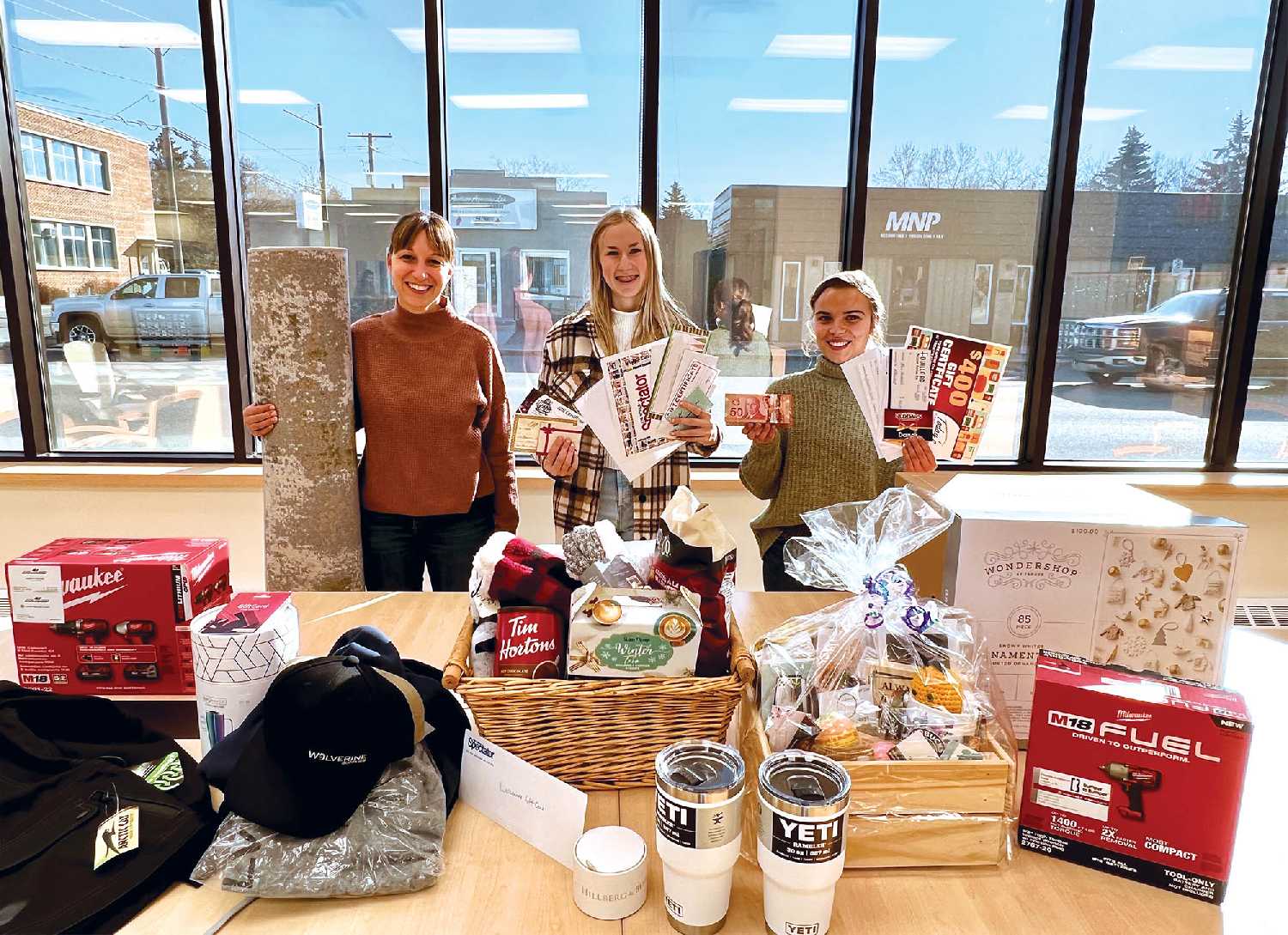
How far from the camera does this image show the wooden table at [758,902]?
74 centimetres

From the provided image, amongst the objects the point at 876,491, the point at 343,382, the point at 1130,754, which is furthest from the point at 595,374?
the point at 1130,754

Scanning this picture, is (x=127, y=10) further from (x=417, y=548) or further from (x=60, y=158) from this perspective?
(x=417, y=548)

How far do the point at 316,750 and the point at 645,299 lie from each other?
1.37 meters

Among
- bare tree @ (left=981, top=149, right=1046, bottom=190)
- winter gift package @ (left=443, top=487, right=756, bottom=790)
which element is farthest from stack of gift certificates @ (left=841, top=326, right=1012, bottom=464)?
bare tree @ (left=981, top=149, right=1046, bottom=190)

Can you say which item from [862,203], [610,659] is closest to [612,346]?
[610,659]

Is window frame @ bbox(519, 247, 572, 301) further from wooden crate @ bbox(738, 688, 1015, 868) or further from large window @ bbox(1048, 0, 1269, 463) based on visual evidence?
wooden crate @ bbox(738, 688, 1015, 868)

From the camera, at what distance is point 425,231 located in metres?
1.88

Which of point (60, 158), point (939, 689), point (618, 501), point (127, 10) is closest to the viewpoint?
point (939, 689)

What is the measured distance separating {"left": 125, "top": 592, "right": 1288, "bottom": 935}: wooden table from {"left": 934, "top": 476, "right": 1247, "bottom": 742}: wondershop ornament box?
21 cm

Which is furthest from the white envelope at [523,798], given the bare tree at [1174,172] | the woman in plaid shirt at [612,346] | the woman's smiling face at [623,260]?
the bare tree at [1174,172]

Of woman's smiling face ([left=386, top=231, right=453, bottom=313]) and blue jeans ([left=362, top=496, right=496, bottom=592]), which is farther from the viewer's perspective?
blue jeans ([left=362, top=496, right=496, bottom=592])

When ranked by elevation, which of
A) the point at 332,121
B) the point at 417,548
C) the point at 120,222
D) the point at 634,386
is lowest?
the point at 417,548

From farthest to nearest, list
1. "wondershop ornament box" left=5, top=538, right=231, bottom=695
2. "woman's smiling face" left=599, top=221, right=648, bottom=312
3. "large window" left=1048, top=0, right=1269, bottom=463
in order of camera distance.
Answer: "large window" left=1048, top=0, right=1269, bottom=463 → "woman's smiling face" left=599, top=221, right=648, bottom=312 → "wondershop ornament box" left=5, top=538, right=231, bottom=695

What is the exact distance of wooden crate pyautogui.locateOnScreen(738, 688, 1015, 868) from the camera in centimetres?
79
